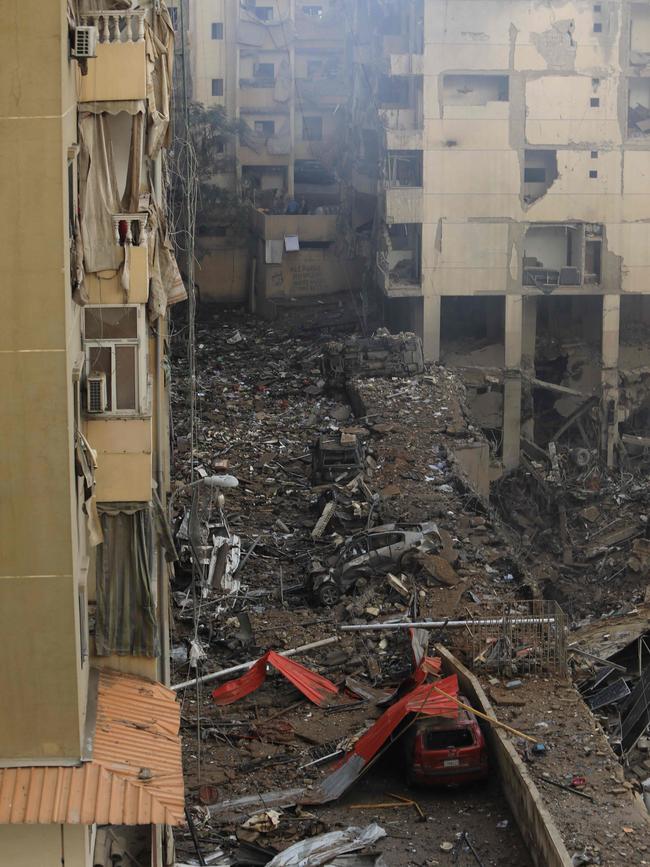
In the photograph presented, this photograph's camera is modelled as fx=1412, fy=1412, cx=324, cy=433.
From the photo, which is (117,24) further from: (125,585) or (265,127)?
(265,127)

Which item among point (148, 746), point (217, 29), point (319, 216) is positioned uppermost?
point (217, 29)

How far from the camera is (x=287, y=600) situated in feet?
68.5

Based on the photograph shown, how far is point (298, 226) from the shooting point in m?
39.5

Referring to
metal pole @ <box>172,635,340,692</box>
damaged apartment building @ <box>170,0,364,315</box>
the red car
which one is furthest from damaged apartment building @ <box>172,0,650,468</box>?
the red car

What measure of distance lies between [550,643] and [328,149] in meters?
29.0

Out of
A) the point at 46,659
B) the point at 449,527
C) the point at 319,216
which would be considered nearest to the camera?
the point at 46,659

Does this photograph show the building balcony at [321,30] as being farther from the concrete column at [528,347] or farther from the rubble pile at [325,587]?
the rubble pile at [325,587]

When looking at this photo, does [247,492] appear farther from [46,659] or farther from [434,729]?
[46,659]

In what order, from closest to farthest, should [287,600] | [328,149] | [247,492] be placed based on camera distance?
→ [287,600] → [247,492] → [328,149]

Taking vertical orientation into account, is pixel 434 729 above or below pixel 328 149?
below

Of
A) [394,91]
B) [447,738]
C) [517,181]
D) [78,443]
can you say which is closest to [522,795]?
[447,738]

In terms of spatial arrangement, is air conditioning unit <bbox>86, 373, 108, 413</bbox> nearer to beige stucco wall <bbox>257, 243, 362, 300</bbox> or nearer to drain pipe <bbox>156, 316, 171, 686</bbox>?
drain pipe <bbox>156, 316, 171, 686</bbox>

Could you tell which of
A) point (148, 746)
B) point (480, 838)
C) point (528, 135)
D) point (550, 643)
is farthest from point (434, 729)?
point (528, 135)

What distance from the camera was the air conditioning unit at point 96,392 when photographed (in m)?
10.2
